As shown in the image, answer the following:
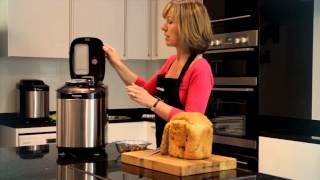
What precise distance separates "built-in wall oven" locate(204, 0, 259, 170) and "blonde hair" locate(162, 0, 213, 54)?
126 centimetres

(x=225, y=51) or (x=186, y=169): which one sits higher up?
(x=225, y=51)

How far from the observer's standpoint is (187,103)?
1685mm

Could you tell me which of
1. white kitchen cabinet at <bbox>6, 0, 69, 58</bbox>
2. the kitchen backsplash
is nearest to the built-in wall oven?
white kitchen cabinet at <bbox>6, 0, 69, 58</bbox>

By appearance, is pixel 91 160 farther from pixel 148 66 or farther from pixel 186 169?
pixel 148 66

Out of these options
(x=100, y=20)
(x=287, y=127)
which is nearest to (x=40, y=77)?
(x=100, y=20)

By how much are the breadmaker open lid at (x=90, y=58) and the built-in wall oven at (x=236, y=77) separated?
1257mm

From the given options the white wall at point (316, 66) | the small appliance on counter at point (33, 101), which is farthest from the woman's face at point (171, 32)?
the small appliance on counter at point (33, 101)

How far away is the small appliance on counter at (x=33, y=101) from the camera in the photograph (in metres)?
3.53

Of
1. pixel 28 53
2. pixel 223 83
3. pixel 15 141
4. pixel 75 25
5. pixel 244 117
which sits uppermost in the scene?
pixel 75 25

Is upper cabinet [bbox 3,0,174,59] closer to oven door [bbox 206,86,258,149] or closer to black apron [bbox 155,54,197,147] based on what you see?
oven door [bbox 206,86,258,149]

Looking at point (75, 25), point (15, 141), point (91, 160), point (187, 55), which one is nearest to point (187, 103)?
point (187, 55)

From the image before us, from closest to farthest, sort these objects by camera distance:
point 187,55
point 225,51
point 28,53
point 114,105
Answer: point 187,55 → point 225,51 → point 28,53 → point 114,105

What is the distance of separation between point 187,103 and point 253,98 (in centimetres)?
143

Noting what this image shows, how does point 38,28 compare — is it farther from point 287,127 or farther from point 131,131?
point 287,127
